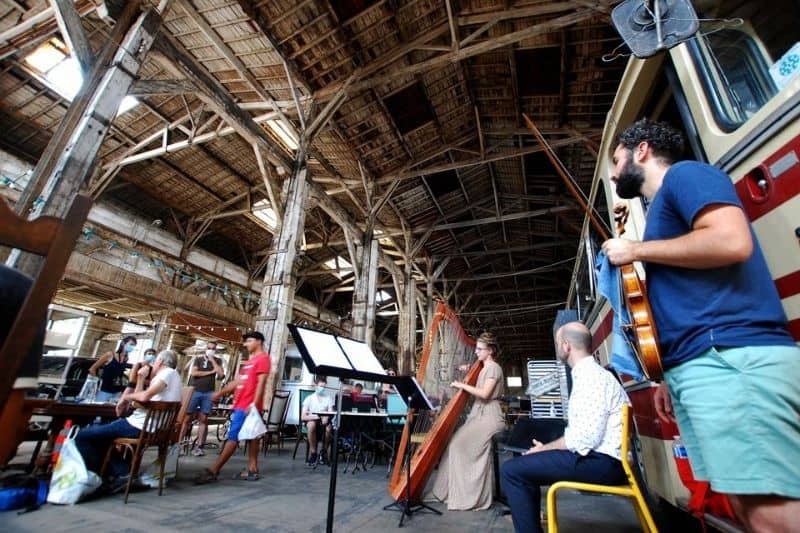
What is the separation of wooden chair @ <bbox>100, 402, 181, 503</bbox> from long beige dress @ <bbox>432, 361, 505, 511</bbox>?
8.18ft

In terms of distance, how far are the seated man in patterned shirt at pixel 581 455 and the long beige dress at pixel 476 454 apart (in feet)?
4.64

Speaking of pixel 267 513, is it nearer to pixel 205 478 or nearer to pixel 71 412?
pixel 205 478

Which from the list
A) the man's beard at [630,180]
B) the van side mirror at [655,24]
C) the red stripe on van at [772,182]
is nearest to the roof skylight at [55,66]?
the van side mirror at [655,24]

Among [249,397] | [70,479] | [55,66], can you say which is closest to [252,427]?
[249,397]

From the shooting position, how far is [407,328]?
39.2 ft

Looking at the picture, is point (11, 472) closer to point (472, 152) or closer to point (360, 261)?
point (360, 261)

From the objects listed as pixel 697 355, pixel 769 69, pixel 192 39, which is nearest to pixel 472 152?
pixel 192 39

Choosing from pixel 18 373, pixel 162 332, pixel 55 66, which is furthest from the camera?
pixel 162 332

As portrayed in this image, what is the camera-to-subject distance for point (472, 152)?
977 cm

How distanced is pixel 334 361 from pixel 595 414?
138 cm

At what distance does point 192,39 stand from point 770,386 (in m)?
7.94

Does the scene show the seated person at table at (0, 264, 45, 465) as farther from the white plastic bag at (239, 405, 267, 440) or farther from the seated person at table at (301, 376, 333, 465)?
the seated person at table at (301, 376, 333, 465)

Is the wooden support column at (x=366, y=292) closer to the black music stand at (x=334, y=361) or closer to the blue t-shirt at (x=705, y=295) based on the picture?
the black music stand at (x=334, y=361)

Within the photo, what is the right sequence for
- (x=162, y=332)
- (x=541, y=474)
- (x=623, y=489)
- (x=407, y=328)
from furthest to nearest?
(x=407, y=328) < (x=162, y=332) < (x=541, y=474) < (x=623, y=489)
